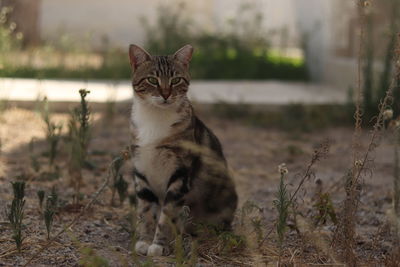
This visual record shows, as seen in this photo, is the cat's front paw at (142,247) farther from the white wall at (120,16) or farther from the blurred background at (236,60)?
the white wall at (120,16)

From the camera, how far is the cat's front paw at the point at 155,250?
3250 mm

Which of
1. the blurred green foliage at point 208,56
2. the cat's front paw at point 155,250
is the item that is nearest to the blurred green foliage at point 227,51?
the blurred green foliage at point 208,56

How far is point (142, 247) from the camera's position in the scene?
3354 millimetres

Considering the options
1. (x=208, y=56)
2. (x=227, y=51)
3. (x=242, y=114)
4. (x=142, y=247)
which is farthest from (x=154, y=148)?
(x=227, y=51)

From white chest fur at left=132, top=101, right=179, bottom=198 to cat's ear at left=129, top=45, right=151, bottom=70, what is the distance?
0.24 metres

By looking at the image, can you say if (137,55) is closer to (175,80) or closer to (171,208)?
(175,80)

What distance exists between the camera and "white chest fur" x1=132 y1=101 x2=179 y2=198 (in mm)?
3342

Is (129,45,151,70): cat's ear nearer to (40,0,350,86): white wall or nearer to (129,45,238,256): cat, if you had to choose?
(129,45,238,256): cat

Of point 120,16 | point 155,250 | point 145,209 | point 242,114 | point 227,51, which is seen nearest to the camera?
point 155,250

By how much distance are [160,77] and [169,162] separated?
434 mm

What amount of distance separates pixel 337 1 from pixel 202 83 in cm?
214

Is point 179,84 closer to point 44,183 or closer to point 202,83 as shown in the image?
point 44,183

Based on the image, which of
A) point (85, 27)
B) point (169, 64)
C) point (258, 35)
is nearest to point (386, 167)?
point (169, 64)

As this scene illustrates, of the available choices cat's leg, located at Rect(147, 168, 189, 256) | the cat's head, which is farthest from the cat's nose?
cat's leg, located at Rect(147, 168, 189, 256)
